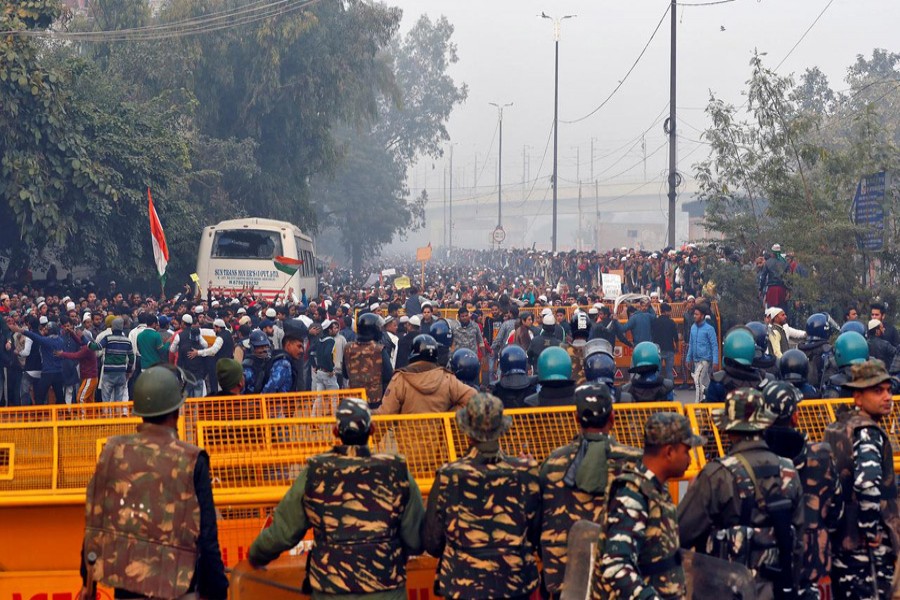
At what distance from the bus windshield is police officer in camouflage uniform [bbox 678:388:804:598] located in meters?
25.4

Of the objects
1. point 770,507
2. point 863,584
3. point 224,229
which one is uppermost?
point 224,229

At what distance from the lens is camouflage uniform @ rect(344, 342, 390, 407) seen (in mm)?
11188

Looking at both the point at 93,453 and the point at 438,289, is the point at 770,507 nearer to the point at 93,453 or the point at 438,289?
the point at 93,453

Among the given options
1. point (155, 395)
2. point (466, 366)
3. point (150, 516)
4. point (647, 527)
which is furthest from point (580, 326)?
point (647, 527)

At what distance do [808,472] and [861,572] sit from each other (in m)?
0.64

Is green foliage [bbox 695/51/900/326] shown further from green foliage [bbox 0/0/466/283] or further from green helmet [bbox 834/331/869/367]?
green foliage [bbox 0/0/466/283]

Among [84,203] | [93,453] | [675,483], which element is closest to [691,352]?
[675,483]

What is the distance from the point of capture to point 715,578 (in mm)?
4410

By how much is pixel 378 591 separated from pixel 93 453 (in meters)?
2.66

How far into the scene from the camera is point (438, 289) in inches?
1227

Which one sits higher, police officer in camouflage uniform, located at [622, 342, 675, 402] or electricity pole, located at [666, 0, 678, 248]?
electricity pole, located at [666, 0, 678, 248]

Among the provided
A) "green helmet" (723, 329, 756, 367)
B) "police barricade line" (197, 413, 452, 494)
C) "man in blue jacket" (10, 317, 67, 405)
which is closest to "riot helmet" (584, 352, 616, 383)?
"green helmet" (723, 329, 756, 367)

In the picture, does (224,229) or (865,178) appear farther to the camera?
(224,229)

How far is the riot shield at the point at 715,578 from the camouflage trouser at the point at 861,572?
3.75 ft
